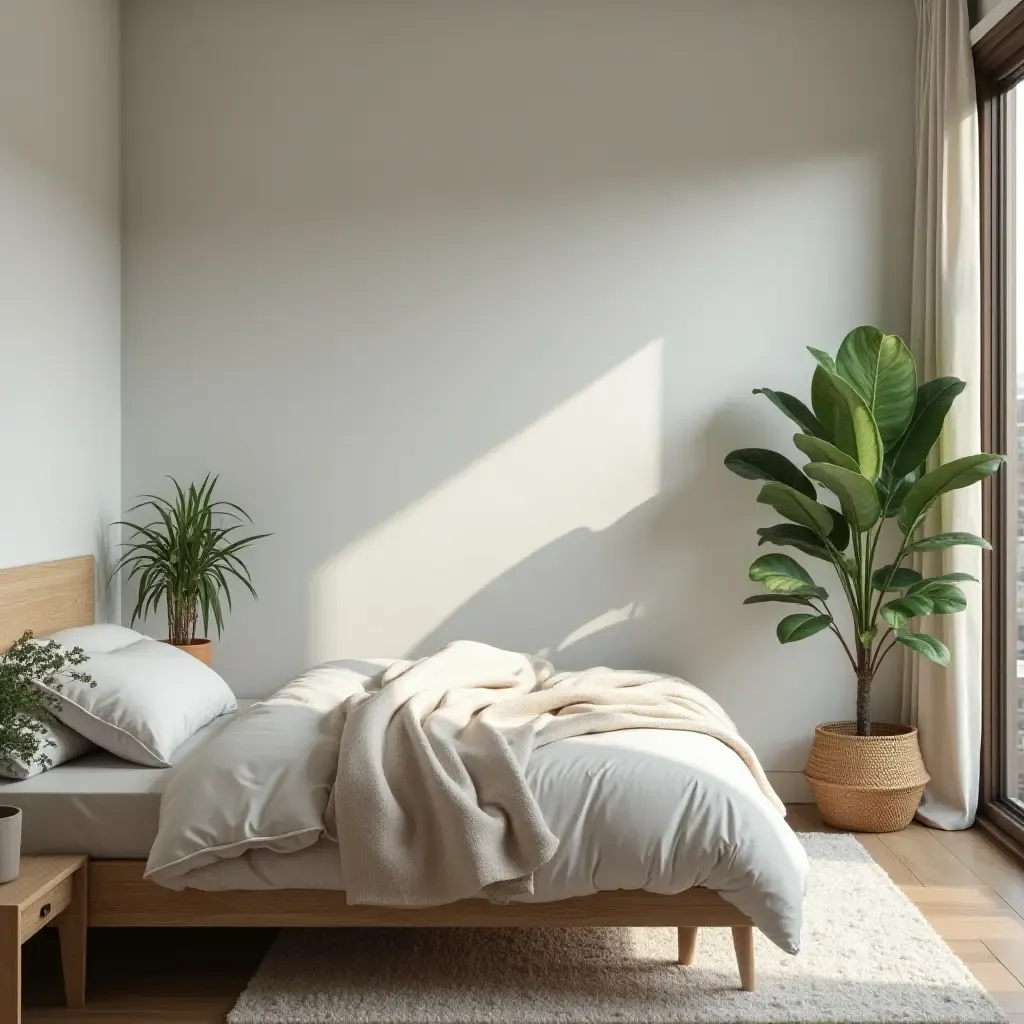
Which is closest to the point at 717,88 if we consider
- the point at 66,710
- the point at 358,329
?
the point at 358,329

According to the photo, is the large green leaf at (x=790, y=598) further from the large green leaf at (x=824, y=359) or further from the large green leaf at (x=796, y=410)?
the large green leaf at (x=824, y=359)

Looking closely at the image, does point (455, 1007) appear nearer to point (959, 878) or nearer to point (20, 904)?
point (20, 904)

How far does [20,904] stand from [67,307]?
7.57 feet

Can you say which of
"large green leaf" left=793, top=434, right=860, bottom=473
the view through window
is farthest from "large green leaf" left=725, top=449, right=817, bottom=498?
the view through window

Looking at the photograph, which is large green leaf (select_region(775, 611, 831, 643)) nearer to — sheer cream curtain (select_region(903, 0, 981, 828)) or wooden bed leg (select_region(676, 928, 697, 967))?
sheer cream curtain (select_region(903, 0, 981, 828))

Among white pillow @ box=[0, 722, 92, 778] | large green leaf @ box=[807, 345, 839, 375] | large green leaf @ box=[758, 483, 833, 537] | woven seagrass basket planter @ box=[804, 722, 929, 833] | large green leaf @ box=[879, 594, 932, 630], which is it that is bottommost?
woven seagrass basket planter @ box=[804, 722, 929, 833]

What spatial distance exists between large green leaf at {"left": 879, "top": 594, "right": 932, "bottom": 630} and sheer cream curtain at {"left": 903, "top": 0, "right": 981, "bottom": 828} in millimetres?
329

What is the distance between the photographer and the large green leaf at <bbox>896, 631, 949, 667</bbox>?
3.94 metres

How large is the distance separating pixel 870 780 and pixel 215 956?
233 centimetres

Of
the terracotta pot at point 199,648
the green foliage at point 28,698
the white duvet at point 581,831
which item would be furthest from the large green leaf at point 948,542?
the green foliage at point 28,698

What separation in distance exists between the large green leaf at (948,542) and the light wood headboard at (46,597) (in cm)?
292

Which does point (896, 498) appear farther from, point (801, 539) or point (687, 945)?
point (687, 945)

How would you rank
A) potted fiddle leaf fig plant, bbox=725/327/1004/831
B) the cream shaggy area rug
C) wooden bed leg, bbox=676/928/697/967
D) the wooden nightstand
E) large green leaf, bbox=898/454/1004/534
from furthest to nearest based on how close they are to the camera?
potted fiddle leaf fig plant, bbox=725/327/1004/831, large green leaf, bbox=898/454/1004/534, wooden bed leg, bbox=676/928/697/967, the cream shaggy area rug, the wooden nightstand

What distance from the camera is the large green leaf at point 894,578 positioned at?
412 cm
